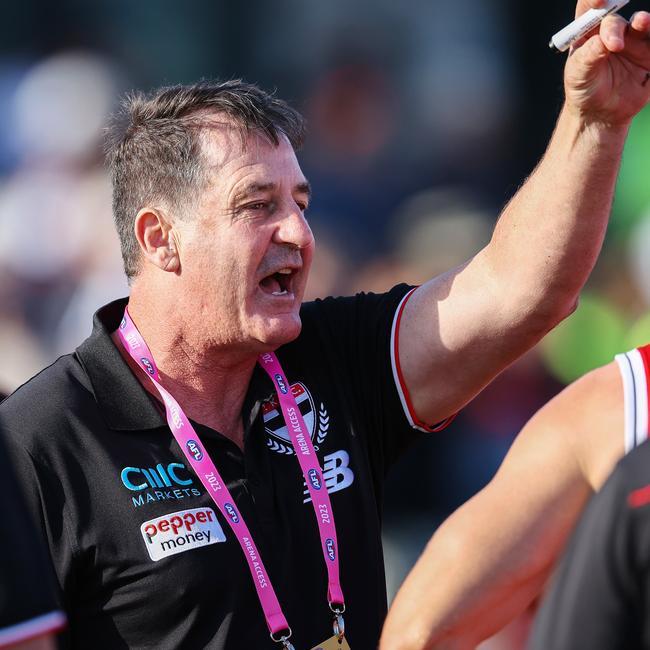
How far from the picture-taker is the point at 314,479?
2801mm

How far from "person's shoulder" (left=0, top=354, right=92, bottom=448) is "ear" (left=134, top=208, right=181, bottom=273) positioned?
35 cm

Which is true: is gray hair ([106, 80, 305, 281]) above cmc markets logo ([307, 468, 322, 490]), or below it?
above

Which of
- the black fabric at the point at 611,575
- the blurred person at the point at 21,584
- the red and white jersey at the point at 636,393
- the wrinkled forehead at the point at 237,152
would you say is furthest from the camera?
the wrinkled forehead at the point at 237,152

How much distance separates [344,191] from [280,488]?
319 centimetres

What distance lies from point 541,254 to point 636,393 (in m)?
0.95

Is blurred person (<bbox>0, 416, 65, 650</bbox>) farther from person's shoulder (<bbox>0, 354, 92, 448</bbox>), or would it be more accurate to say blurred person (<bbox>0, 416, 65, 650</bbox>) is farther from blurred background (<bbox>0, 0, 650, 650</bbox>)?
blurred background (<bbox>0, 0, 650, 650</bbox>)

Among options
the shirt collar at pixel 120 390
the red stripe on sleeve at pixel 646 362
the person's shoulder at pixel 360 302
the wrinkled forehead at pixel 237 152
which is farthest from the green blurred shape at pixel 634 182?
the red stripe on sleeve at pixel 646 362

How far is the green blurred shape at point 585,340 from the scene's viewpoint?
577cm

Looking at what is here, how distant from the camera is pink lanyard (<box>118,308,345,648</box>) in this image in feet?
8.54

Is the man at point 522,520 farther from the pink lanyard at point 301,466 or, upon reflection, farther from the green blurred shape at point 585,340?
the green blurred shape at point 585,340

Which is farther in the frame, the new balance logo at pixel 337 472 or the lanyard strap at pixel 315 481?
the new balance logo at pixel 337 472

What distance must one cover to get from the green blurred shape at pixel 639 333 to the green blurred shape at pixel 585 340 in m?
0.03

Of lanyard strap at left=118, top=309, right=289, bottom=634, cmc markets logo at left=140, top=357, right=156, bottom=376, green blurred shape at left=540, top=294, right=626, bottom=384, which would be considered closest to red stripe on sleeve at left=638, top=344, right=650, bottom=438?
lanyard strap at left=118, top=309, right=289, bottom=634

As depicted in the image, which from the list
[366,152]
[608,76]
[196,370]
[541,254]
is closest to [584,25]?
[608,76]
